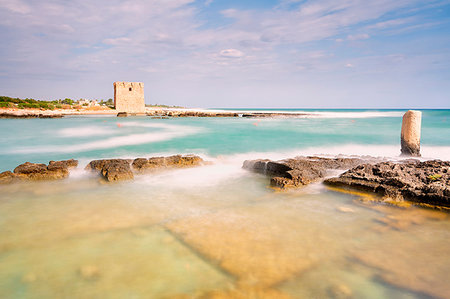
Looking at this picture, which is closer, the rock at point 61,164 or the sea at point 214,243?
the sea at point 214,243

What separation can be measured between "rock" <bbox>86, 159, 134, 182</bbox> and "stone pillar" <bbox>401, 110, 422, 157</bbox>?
9.10m

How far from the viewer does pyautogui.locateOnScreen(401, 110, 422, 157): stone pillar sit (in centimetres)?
960

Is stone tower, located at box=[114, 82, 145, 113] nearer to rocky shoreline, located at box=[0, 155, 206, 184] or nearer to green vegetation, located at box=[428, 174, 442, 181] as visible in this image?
rocky shoreline, located at box=[0, 155, 206, 184]

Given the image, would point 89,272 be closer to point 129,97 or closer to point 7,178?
point 7,178

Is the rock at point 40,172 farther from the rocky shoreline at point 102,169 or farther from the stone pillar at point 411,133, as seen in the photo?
the stone pillar at point 411,133

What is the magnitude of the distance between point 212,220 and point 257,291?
1869mm

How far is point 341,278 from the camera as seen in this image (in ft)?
10.2

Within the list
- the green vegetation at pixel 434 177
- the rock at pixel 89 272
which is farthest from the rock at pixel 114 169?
the green vegetation at pixel 434 177

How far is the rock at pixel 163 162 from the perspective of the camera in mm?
8054

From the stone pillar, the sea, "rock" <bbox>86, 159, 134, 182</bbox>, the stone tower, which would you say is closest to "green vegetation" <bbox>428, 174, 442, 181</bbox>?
the sea

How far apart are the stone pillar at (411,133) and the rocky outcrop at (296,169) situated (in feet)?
9.29

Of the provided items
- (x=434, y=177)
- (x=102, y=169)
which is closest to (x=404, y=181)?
(x=434, y=177)

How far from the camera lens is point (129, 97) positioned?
44.5 metres

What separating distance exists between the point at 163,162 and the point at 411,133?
27.4 ft
